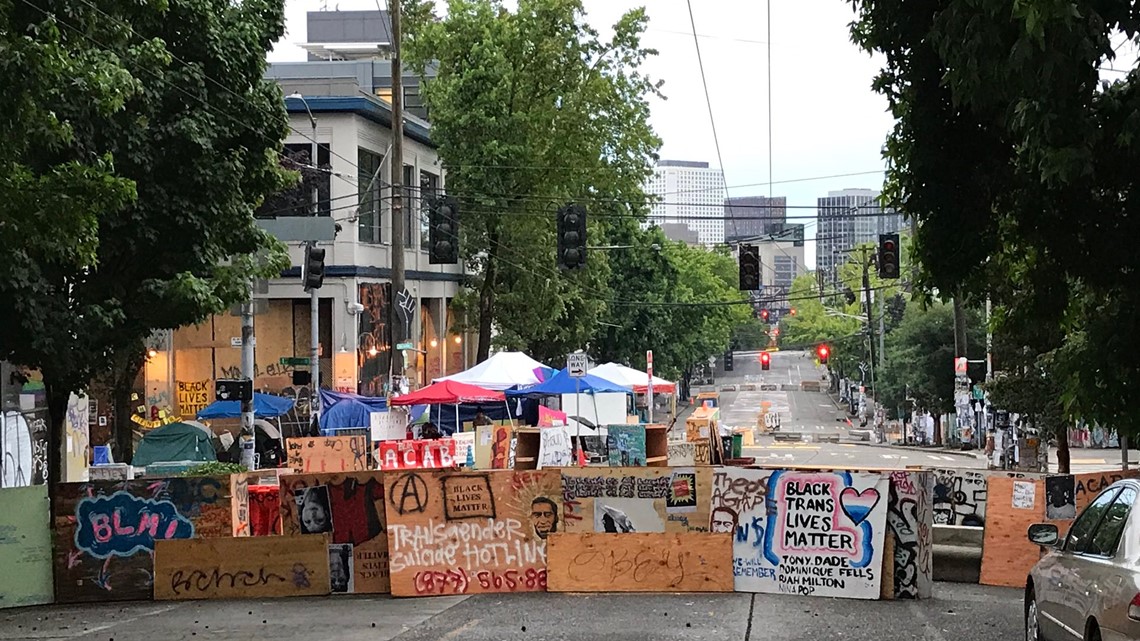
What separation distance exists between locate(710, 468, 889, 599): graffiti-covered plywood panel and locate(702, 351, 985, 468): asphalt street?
2641 cm

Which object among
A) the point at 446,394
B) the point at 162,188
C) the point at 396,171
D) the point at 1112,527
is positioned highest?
the point at 396,171

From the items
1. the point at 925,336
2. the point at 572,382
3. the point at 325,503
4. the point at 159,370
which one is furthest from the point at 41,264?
the point at 925,336

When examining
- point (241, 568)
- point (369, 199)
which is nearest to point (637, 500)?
point (241, 568)

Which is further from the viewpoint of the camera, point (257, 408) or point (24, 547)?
point (257, 408)

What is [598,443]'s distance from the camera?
3228 cm

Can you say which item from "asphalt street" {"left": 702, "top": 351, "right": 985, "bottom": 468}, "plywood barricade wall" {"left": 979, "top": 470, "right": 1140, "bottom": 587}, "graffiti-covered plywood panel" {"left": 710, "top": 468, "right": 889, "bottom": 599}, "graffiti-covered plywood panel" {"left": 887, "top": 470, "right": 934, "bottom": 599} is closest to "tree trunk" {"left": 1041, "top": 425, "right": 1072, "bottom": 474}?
"plywood barricade wall" {"left": 979, "top": 470, "right": 1140, "bottom": 587}

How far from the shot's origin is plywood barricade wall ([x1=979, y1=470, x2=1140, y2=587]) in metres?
15.0

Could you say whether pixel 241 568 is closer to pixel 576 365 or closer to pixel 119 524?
pixel 119 524

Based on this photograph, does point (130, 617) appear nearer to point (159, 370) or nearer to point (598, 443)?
point (598, 443)

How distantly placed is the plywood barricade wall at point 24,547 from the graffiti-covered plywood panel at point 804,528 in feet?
23.8

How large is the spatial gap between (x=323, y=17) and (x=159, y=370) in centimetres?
2857

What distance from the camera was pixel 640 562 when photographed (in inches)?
557

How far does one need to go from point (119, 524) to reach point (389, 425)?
14.0 metres

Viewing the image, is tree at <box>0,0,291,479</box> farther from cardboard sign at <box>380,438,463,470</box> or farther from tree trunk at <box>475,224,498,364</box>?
tree trunk at <box>475,224,498,364</box>
